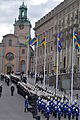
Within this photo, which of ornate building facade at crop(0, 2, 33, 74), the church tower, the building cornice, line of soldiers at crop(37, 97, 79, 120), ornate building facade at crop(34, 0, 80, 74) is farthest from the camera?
the church tower

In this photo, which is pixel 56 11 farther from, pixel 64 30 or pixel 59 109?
pixel 59 109

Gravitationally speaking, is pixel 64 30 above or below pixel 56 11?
below

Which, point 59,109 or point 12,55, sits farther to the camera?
point 12,55

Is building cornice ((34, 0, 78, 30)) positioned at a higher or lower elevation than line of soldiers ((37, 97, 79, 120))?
higher

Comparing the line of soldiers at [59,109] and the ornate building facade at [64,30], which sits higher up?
the ornate building facade at [64,30]

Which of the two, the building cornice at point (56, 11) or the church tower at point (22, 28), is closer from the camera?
the building cornice at point (56, 11)

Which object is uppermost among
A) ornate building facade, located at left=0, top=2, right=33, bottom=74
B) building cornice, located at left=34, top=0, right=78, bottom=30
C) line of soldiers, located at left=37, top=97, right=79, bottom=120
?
building cornice, located at left=34, top=0, right=78, bottom=30

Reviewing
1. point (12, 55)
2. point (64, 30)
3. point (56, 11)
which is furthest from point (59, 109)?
point (12, 55)

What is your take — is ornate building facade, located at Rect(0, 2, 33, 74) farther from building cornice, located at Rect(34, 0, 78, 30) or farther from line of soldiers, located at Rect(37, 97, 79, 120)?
line of soldiers, located at Rect(37, 97, 79, 120)

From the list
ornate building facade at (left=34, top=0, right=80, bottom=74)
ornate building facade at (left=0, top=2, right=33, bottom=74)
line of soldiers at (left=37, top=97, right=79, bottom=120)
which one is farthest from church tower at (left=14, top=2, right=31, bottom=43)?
line of soldiers at (left=37, top=97, right=79, bottom=120)

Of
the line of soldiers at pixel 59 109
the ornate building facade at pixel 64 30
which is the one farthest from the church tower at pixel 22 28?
the line of soldiers at pixel 59 109

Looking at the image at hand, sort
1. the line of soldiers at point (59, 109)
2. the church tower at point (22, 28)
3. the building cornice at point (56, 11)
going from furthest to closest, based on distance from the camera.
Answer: the church tower at point (22, 28), the building cornice at point (56, 11), the line of soldiers at point (59, 109)

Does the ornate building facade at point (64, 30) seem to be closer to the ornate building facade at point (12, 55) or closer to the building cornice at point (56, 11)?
the building cornice at point (56, 11)

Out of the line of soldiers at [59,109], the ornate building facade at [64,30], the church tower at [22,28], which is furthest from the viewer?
the church tower at [22,28]
